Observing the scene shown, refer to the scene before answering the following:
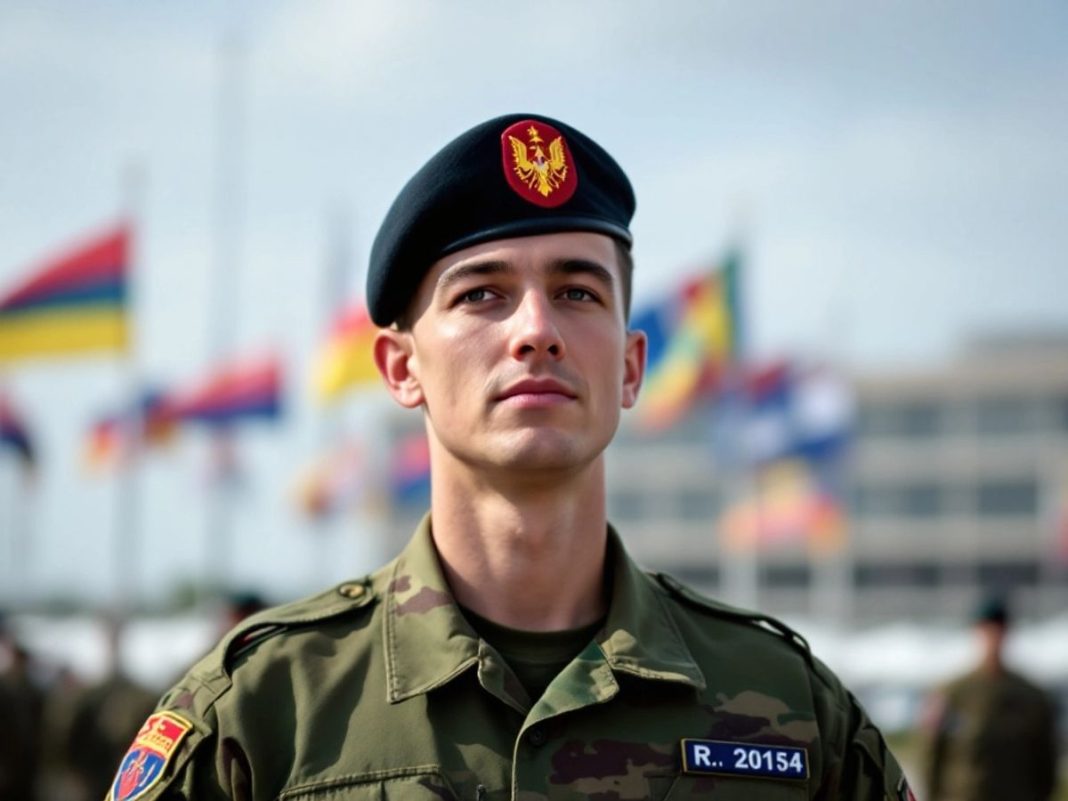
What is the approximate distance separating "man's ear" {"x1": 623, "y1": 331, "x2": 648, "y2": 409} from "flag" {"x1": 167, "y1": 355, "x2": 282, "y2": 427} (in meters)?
18.2

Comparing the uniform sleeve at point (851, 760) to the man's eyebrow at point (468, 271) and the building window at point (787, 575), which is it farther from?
the building window at point (787, 575)

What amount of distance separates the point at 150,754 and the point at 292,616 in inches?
12.8

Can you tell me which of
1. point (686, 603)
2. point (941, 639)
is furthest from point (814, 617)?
point (686, 603)

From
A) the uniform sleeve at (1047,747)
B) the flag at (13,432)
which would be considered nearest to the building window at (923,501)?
the flag at (13,432)

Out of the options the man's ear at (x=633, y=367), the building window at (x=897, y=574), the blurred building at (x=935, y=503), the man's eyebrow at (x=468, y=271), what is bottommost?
the building window at (x=897, y=574)

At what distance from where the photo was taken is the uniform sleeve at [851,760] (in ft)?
8.69

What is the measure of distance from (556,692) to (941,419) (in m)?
77.8

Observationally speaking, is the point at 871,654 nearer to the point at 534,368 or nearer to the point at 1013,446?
the point at 1013,446

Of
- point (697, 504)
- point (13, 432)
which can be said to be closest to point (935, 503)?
point (697, 504)

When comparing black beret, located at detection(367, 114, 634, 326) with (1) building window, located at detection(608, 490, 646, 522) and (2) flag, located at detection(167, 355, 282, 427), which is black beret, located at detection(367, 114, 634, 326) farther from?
(1) building window, located at detection(608, 490, 646, 522)

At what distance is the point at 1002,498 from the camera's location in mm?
76562

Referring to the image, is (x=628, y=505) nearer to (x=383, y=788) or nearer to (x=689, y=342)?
(x=689, y=342)

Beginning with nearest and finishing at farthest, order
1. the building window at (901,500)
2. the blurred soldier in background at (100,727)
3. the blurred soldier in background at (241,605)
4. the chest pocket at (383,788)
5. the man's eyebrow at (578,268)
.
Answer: the chest pocket at (383,788) < the man's eyebrow at (578,268) < the blurred soldier in background at (241,605) < the blurred soldier in background at (100,727) < the building window at (901,500)

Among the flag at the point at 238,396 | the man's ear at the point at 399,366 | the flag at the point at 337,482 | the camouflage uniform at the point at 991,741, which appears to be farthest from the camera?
the flag at the point at 337,482
